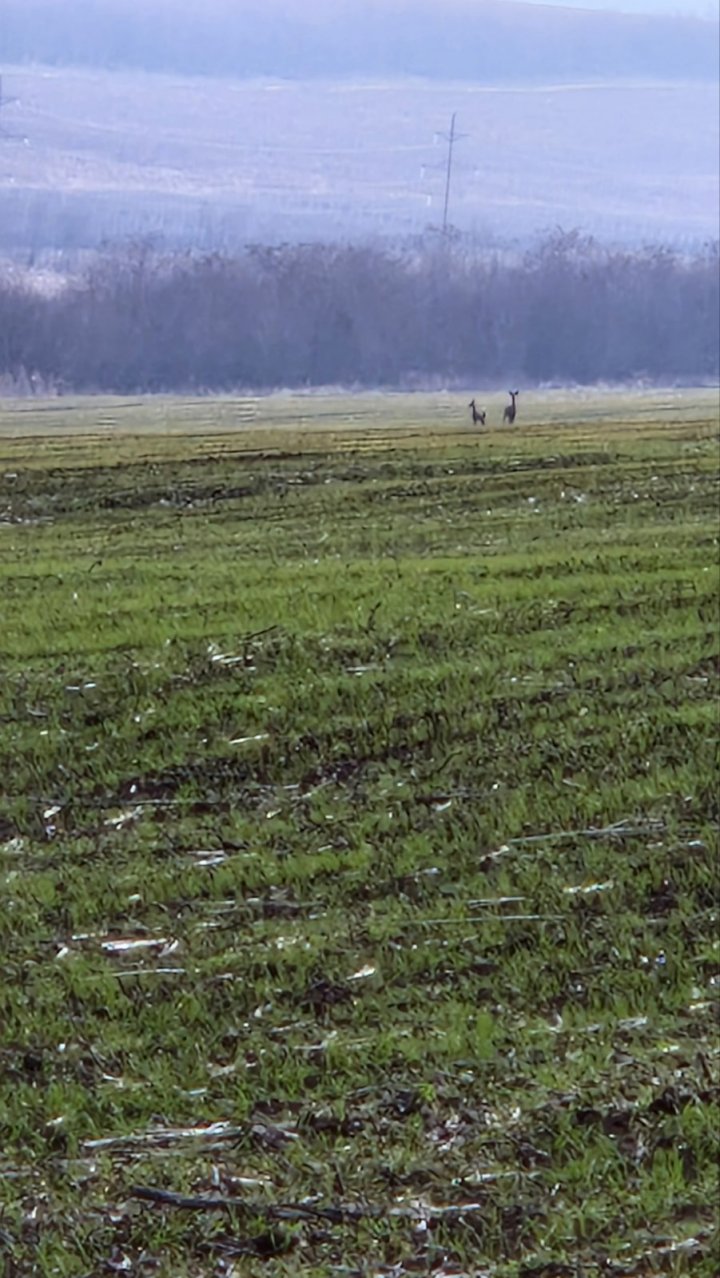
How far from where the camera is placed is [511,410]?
20.1 feet

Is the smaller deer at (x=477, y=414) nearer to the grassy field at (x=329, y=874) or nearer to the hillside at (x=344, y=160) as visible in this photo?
the grassy field at (x=329, y=874)

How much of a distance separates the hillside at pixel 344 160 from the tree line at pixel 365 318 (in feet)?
0.23

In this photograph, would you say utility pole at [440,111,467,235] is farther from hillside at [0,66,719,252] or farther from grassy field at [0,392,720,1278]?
grassy field at [0,392,720,1278]

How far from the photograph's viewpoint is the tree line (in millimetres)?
2576

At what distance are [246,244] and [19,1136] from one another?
1807 millimetres

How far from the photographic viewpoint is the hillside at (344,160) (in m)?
2.33

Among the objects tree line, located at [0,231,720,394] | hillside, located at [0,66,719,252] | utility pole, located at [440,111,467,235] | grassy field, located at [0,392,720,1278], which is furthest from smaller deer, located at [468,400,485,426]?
utility pole, located at [440,111,467,235]

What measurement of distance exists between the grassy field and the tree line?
0.11 m

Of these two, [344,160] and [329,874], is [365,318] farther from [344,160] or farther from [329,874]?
[329,874]

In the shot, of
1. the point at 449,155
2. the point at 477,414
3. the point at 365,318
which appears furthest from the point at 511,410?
the point at 365,318

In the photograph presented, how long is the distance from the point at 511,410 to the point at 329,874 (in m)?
2.44

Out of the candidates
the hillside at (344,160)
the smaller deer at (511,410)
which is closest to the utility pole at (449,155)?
the hillside at (344,160)

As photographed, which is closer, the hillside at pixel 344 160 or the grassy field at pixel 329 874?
the hillside at pixel 344 160

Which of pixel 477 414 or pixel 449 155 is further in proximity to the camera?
pixel 477 414
